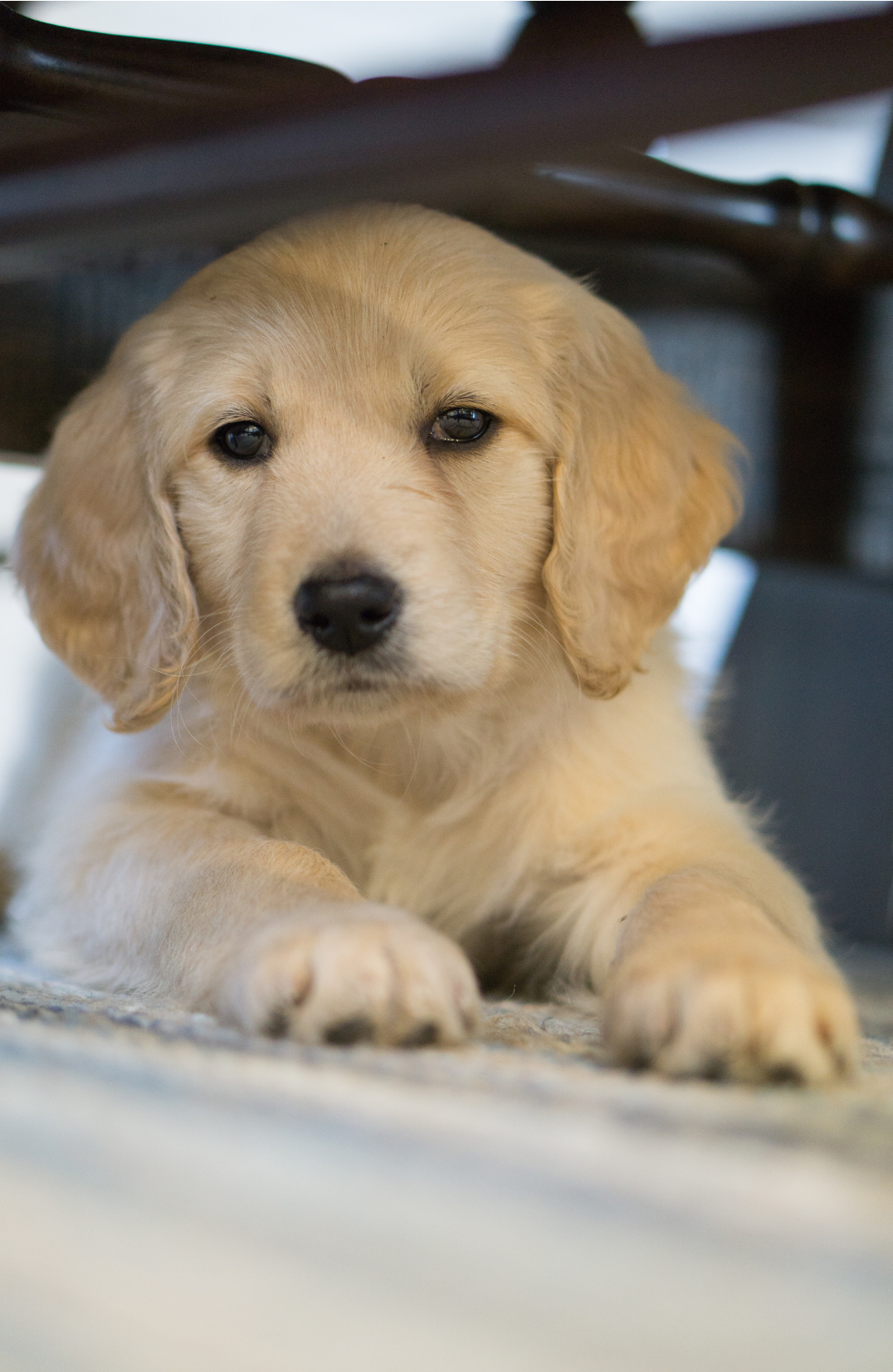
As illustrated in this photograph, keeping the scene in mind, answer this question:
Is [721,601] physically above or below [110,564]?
above

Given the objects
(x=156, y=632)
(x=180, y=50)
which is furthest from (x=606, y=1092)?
(x=180, y=50)

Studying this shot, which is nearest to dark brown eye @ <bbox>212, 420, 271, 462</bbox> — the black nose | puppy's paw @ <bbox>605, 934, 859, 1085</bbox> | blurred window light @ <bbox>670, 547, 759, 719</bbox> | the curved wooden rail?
the black nose

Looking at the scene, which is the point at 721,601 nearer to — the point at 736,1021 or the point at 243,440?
the point at 243,440

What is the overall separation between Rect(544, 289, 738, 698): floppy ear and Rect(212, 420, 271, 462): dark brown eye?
463 mm

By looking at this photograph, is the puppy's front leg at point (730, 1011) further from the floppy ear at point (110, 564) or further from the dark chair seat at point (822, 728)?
the dark chair seat at point (822, 728)

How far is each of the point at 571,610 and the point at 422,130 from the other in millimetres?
1022

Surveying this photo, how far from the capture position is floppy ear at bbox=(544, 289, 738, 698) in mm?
1774

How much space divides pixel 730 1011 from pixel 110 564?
131 cm

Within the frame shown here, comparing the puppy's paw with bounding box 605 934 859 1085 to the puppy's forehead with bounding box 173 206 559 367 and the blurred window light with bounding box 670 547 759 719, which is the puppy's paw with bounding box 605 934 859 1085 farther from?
the blurred window light with bounding box 670 547 759 719

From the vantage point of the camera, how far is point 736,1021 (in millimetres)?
954

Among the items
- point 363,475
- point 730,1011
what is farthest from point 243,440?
point 730,1011

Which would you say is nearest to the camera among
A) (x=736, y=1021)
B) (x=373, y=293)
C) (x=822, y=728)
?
(x=736, y=1021)

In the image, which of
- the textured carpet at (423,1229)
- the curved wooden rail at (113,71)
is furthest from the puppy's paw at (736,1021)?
the curved wooden rail at (113,71)

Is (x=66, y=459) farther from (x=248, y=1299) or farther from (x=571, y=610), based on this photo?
(x=248, y=1299)
